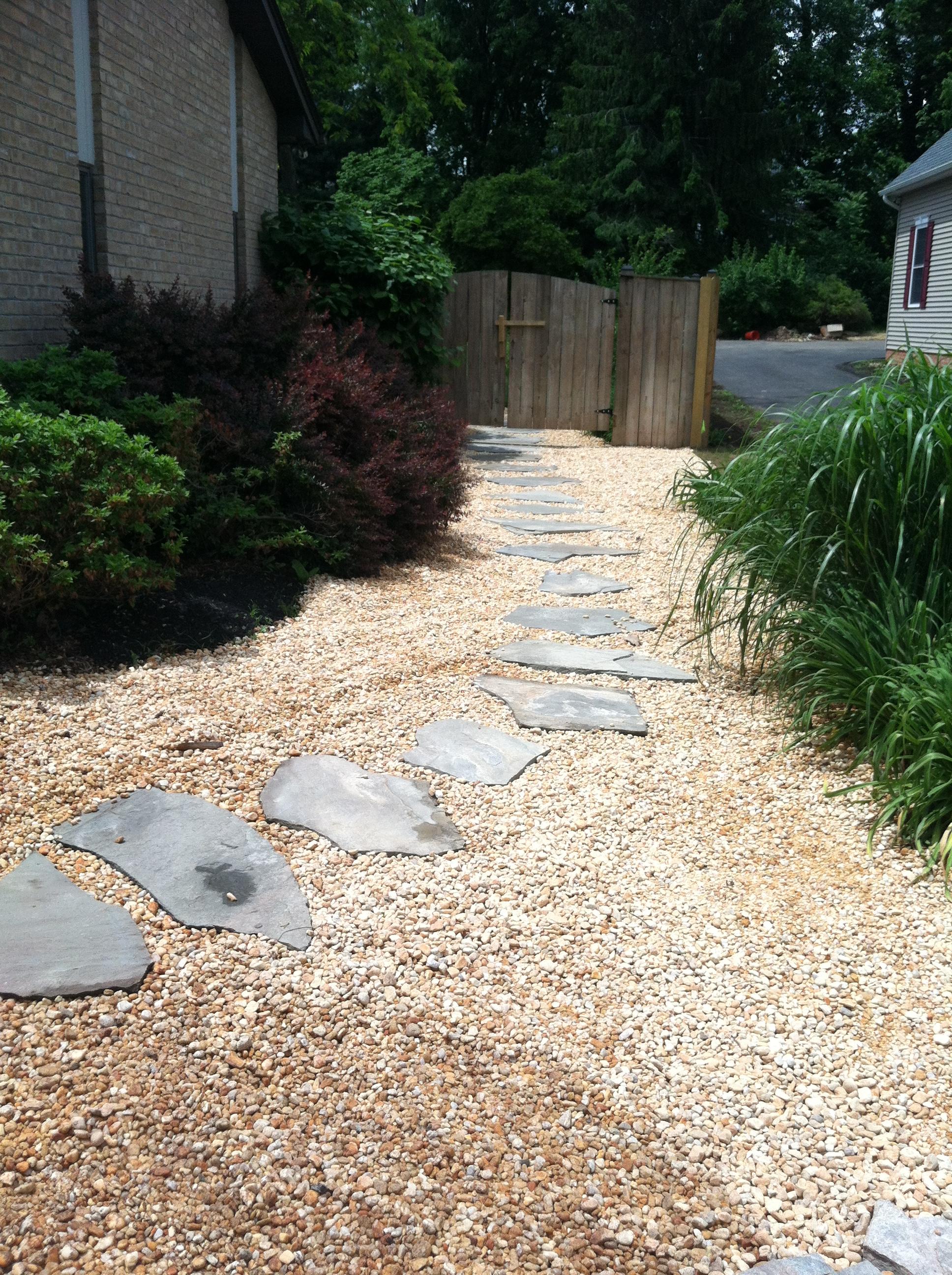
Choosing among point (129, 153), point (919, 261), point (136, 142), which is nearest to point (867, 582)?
point (129, 153)

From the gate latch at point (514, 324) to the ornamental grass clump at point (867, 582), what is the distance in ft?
26.9

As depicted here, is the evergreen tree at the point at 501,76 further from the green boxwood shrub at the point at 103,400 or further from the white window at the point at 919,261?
the green boxwood shrub at the point at 103,400

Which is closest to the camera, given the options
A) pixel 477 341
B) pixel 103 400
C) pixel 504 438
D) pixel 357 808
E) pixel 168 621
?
pixel 357 808

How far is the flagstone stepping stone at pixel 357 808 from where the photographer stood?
3.15 meters

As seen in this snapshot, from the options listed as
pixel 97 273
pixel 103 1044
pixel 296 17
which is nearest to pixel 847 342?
pixel 296 17

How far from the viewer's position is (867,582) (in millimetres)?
4102

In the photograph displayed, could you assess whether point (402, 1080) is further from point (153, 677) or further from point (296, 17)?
point (296, 17)

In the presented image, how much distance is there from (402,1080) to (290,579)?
349 cm

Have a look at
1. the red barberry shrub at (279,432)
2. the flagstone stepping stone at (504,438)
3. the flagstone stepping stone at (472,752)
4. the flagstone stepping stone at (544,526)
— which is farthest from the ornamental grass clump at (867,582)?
the flagstone stepping stone at (504,438)

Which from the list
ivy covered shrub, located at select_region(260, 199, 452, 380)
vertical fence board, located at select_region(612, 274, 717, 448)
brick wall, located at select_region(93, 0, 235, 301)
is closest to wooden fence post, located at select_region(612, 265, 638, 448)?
vertical fence board, located at select_region(612, 274, 717, 448)

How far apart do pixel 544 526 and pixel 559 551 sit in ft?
2.65

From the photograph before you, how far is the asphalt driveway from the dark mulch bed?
10686mm

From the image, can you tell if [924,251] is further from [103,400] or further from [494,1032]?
[494,1032]

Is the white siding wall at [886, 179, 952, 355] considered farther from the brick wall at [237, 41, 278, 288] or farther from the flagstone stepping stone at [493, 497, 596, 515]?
the flagstone stepping stone at [493, 497, 596, 515]
